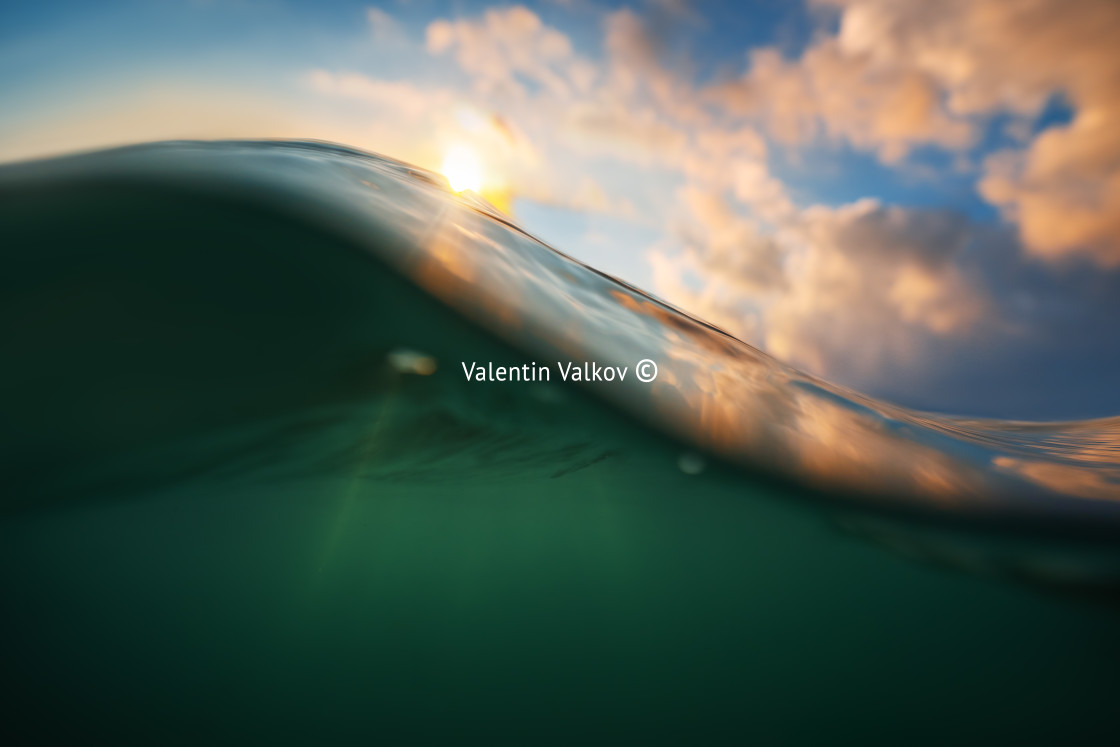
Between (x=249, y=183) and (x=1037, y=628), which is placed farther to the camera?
(x=249, y=183)

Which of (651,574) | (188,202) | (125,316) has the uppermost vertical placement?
(188,202)

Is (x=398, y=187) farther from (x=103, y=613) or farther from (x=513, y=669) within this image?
(x=513, y=669)

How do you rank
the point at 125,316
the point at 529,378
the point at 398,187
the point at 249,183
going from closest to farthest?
the point at 125,316 → the point at 529,378 → the point at 249,183 → the point at 398,187

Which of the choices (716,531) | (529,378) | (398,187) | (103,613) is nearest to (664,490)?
(716,531)

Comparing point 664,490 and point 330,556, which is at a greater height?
point 664,490

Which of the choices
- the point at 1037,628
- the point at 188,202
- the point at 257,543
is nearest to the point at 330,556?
the point at 257,543

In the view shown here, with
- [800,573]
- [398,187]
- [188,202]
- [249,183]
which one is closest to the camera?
[800,573]
